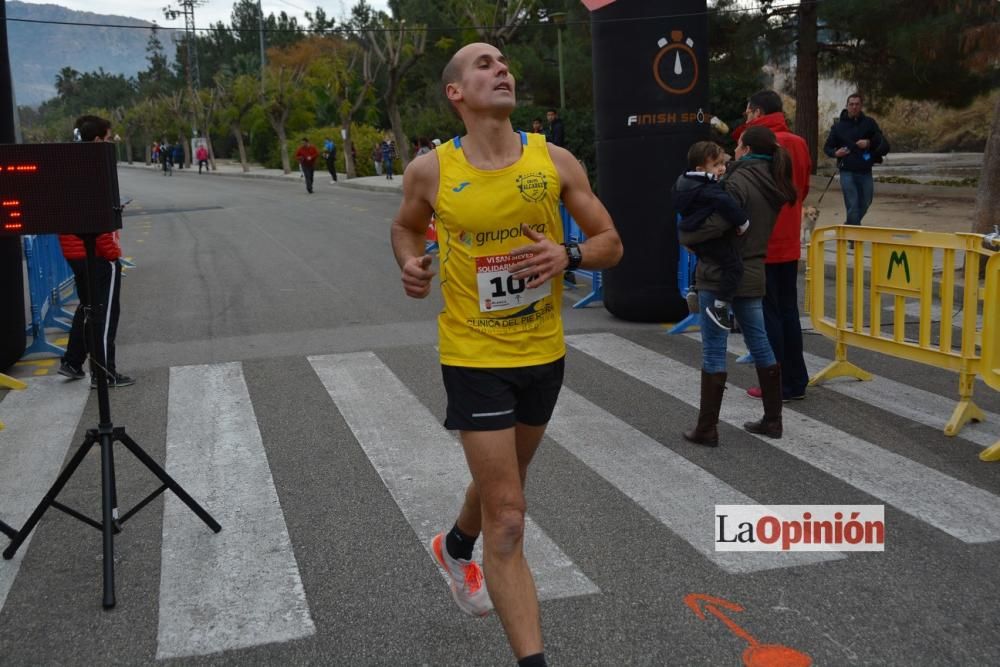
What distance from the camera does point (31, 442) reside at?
7066 mm

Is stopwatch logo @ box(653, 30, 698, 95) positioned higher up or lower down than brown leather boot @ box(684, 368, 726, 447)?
higher up

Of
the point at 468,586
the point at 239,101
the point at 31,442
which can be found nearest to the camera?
the point at 468,586

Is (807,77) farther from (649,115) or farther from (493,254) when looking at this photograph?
(493,254)

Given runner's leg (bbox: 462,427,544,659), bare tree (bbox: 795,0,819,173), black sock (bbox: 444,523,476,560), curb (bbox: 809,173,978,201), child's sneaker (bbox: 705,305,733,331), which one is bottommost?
black sock (bbox: 444,523,476,560)

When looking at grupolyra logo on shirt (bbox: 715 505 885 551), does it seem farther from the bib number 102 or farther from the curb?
the curb

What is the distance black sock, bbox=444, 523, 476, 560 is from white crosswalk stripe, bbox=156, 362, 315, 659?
63 centimetres

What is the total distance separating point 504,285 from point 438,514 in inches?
82.4

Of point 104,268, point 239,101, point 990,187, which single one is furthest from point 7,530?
point 239,101

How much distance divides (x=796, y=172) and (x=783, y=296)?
2.90 feet

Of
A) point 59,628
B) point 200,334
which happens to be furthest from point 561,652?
point 200,334

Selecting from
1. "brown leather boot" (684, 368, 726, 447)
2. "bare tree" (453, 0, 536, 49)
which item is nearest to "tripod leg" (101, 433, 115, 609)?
"brown leather boot" (684, 368, 726, 447)

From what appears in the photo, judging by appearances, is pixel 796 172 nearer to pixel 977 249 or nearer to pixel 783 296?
pixel 783 296

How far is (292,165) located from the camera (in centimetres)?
6619

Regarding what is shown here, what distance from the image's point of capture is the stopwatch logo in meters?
10.1
